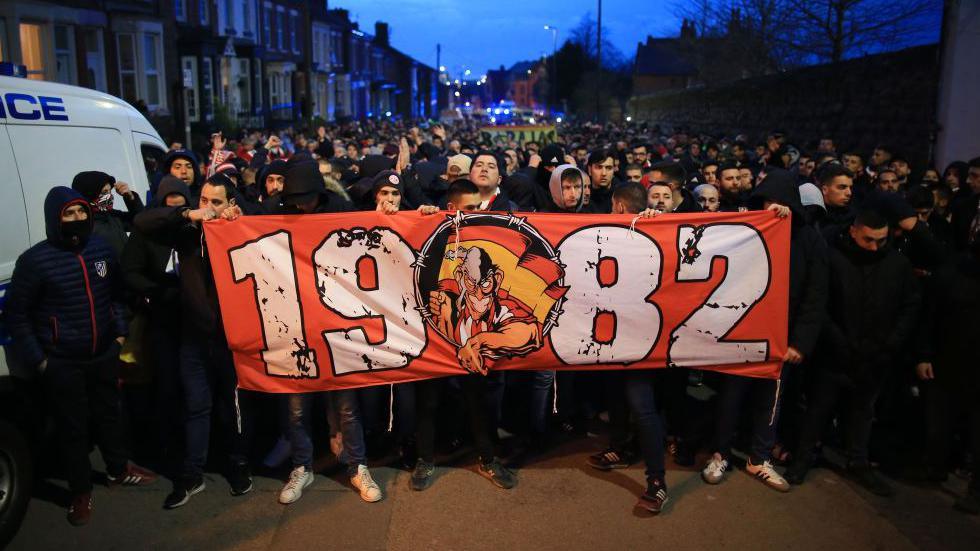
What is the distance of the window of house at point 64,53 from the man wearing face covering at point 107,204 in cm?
1555

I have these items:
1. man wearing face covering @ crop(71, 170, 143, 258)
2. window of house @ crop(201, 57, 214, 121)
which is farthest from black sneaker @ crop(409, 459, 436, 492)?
window of house @ crop(201, 57, 214, 121)

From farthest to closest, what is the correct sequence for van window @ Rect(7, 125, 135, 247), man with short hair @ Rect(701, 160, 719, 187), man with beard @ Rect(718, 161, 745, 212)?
man with short hair @ Rect(701, 160, 719, 187) < man with beard @ Rect(718, 161, 745, 212) < van window @ Rect(7, 125, 135, 247)

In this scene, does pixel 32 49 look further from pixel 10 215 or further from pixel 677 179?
pixel 677 179

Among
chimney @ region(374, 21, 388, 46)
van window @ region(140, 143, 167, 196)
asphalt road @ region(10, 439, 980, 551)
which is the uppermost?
chimney @ region(374, 21, 388, 46)

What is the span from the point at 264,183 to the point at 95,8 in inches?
655

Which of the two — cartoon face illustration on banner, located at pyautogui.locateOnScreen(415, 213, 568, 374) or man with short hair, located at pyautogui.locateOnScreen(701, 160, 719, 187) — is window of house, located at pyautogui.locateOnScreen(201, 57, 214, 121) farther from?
cartoon face illustration on banner, located at pyautogui.locateOnScreen(415, 213, 568, 374)

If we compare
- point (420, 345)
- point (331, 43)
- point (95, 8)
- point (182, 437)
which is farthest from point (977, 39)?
point (331, 43)

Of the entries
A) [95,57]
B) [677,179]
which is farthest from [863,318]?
[95,57]

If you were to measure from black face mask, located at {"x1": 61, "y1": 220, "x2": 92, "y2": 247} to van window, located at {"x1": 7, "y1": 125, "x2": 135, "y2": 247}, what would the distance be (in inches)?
14.3

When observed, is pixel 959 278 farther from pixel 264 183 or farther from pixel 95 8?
pixel 95 8

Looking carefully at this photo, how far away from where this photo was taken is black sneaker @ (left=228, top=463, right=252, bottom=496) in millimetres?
5168

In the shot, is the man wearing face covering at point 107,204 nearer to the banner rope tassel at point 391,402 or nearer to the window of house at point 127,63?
the banner rope tassel at point 391,402

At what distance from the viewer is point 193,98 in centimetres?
2811

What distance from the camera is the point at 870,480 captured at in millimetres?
5324
